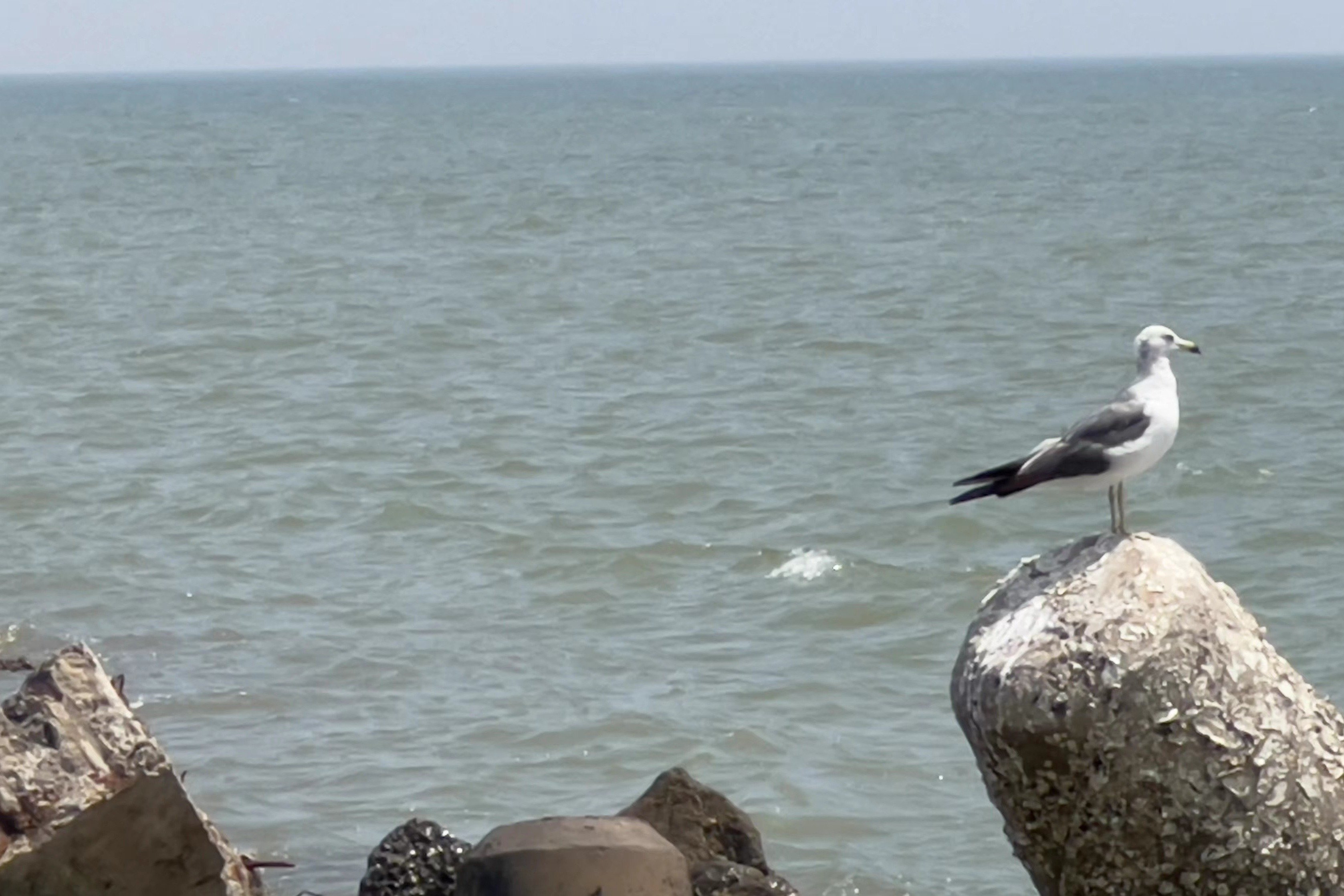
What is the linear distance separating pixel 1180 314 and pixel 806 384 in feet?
20.5

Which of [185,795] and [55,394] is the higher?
[185,795]

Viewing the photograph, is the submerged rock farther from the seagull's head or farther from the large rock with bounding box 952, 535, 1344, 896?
the seagull's head

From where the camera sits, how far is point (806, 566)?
44.3 ft

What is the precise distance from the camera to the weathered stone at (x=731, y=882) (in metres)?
6.83

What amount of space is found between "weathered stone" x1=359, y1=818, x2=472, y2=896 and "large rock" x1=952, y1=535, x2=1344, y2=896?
5.91 ft

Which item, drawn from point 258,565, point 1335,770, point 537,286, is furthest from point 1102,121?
point 1335,770

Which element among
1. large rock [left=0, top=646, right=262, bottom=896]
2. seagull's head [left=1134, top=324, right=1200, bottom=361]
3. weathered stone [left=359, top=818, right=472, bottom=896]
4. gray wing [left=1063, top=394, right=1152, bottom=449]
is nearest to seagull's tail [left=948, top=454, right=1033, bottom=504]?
gray wing [left=1063, top=394, right=1152, bottom=449]

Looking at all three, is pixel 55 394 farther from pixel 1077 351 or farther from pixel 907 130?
pixel 907 130

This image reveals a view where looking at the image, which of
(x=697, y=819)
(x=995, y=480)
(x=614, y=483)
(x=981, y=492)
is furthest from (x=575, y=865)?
(x=614, y=483)

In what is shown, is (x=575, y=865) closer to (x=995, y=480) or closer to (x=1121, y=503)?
(x=995, y=480)

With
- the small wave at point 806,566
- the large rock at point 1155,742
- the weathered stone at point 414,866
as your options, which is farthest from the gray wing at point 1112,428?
the small wave at point 806,566

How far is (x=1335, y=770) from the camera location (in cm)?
623

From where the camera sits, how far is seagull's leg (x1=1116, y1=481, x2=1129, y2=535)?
21.4ft

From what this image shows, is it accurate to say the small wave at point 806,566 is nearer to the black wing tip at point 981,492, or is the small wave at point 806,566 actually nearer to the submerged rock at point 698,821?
the submerged rock at point 698,821
